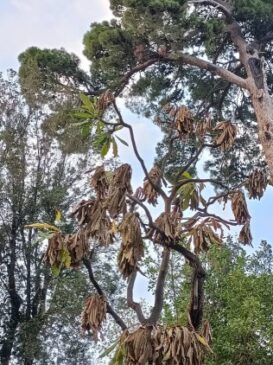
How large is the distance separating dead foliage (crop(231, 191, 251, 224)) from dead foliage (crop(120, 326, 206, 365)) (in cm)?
84

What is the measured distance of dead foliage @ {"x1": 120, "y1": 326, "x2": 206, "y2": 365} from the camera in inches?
114

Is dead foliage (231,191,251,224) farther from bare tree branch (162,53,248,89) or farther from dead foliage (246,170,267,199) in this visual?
bare tree branch (162,53,248,89)

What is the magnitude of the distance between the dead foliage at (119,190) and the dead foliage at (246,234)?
0.78 metres

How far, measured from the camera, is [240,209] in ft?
11.8

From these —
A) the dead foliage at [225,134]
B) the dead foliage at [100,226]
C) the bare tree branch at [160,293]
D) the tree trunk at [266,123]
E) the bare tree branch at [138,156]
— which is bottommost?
the bare tree branch at [160,293]

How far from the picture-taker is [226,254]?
8453 millimetres

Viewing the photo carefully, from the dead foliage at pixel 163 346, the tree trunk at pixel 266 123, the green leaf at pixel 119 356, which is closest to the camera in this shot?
the dead foliage at pixel 163 346

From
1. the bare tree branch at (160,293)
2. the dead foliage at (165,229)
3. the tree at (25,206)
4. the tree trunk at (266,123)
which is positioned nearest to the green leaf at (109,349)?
the bare tree branch at (160,293)

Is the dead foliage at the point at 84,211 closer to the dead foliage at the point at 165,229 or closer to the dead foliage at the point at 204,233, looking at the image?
the dead foliage at the point at 165,229

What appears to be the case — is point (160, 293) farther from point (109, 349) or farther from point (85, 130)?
point (85, 130)

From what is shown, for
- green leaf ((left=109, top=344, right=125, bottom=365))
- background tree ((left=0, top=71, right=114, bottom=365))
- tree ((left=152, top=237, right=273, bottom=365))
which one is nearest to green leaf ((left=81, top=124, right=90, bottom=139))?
green leaf ((left=109, top=344, right=125, bottom=365))

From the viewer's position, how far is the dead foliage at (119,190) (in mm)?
3205

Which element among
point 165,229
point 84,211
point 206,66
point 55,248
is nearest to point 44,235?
point 55,248

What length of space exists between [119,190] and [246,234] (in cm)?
91
